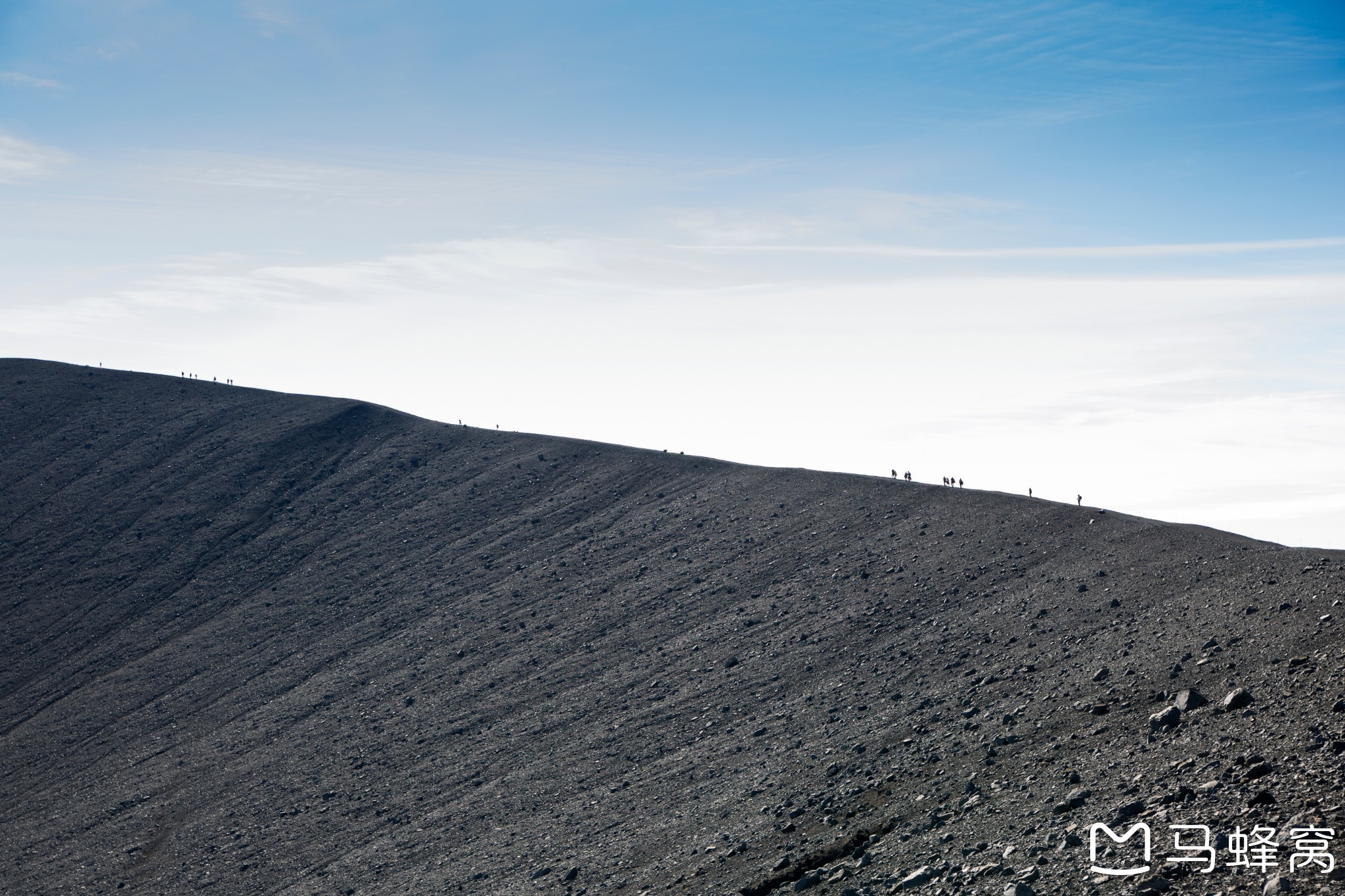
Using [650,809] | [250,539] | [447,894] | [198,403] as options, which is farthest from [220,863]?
[198,403]

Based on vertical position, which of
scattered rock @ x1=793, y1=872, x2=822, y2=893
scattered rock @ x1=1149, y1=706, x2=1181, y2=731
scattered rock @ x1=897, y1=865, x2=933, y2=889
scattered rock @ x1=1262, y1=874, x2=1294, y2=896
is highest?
scattered rock @ x1=1149, y1=706, x2=1181, y2=731

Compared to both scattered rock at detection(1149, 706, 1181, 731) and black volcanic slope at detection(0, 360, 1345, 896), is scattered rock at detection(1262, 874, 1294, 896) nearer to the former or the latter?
black volcanic slope at detection(0, 360, 1345, 896)

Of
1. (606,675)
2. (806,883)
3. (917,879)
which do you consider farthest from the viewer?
(606,675)

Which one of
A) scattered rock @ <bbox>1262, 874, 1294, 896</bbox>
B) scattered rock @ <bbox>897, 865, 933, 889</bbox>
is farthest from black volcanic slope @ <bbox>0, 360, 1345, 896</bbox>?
scattered rock @ <bbox>1262, 874, 1294, 896</bbox>

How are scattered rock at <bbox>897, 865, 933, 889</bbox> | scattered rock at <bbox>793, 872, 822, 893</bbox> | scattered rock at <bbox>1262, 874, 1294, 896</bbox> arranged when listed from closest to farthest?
scattered rock at <bbox>1262, 874, 1294, 896</bbox>, scattered rock at <bbox>897, 865, 933, 889</bbox>, scattered rock at <bbox>793, 872, 822, 893</bbox>

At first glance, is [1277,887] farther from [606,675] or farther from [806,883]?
[606,675]

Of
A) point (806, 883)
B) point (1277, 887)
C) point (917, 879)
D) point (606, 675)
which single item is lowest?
point (806, 883)

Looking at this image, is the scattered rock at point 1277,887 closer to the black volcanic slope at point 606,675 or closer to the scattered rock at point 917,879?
the black volcanic slope at point 606,675

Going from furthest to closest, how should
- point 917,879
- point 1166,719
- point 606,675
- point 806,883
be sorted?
point 606,675 → point 1166,719 → point 806,883 → point 917,879

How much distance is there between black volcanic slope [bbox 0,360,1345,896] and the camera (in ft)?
68.4

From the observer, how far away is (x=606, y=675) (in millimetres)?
37344

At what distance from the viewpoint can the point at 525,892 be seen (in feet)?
85.3

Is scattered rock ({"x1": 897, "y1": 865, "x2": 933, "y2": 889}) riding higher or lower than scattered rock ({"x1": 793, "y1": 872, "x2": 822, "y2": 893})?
higher

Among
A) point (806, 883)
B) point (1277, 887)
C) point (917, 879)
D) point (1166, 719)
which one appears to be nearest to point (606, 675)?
point (806, 883)
